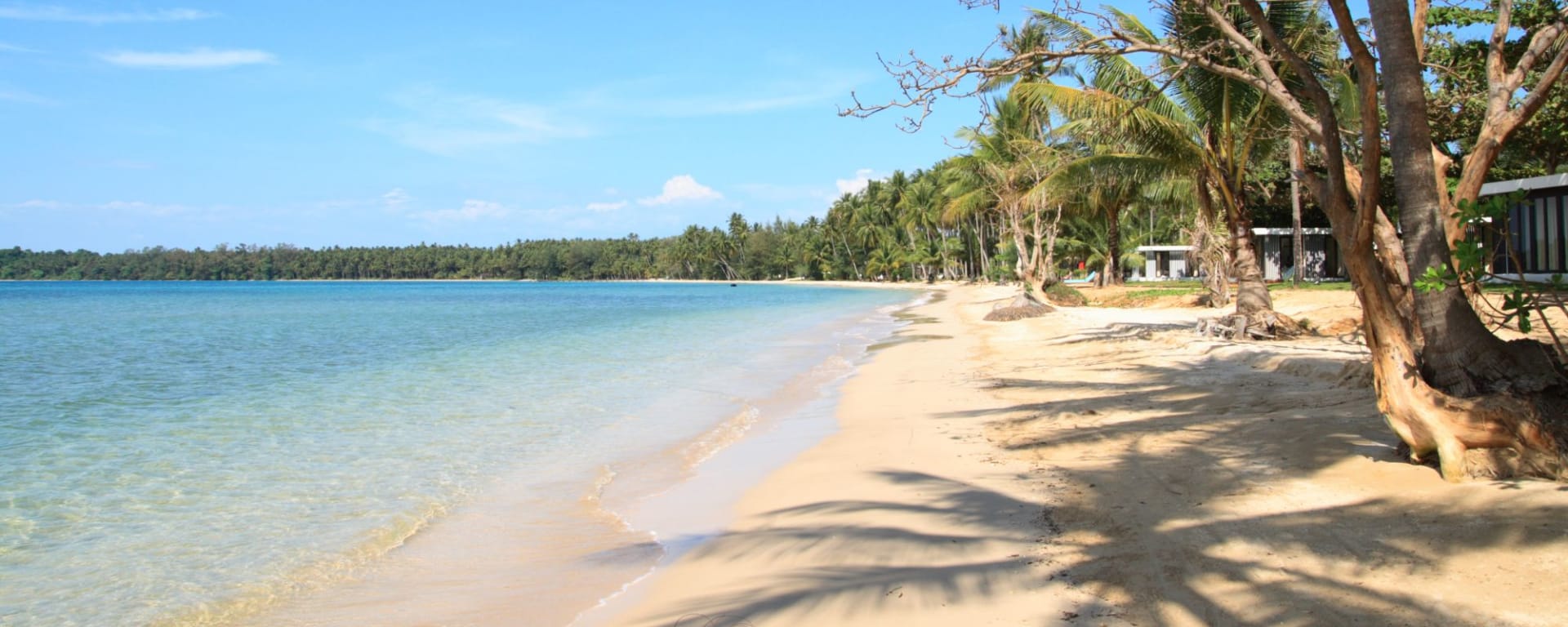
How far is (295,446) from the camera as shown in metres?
9.34

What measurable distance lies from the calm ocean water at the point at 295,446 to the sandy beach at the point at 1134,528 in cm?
166

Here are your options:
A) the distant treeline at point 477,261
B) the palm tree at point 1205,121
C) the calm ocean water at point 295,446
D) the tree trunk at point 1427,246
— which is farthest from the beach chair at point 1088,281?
the distant treeline at point 477,261

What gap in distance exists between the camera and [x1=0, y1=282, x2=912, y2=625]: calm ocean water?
5414 millimetres

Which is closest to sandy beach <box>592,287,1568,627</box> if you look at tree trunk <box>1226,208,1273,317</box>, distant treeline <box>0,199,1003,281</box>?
tree trunk <box>1226,208,1273,317</box>

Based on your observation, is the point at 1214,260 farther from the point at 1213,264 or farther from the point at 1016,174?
the point at 1016,174

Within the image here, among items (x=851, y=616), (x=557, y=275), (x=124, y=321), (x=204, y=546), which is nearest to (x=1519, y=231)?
(x=851, y=616)

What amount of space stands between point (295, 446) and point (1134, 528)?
26.5 feet

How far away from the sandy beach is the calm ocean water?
5.45ft

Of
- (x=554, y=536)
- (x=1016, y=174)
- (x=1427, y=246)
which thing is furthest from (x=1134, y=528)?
(x=1016, y=174)

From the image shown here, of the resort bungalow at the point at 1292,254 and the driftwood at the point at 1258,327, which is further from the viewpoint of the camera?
the resort bungalow at the point at 1292,254

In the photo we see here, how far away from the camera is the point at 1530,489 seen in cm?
417

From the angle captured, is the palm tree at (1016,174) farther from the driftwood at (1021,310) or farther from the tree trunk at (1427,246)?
the tree trunk at (1427,246)

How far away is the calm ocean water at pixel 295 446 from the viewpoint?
17.8 ft

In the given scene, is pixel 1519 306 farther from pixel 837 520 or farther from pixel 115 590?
pixel 115 590
